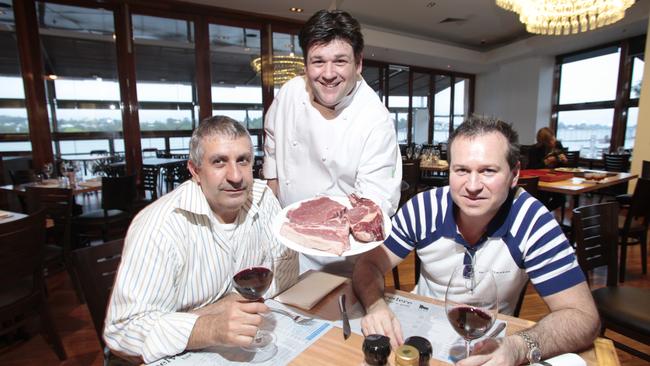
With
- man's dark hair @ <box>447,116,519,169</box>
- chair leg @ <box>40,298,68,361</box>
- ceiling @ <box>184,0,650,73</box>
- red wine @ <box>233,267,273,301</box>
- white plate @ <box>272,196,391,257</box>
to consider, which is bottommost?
chair leg @ <box>40,298,68,361</box>

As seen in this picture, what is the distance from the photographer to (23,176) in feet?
14.4

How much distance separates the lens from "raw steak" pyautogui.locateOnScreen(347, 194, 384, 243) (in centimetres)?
111

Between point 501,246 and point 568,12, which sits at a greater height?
point 568,12

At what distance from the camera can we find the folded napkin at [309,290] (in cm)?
128

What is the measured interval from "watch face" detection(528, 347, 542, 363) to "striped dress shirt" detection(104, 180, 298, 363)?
0.87 meters

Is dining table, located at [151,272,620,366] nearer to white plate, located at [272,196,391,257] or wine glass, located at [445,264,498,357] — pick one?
wine glass, located at [445,264,498,357]

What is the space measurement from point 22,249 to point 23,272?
0.16 m

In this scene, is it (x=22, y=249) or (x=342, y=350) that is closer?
(x=342, y=350)

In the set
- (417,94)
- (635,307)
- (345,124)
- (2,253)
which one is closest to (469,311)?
(345,124)

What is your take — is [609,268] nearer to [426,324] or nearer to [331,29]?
[426,324]

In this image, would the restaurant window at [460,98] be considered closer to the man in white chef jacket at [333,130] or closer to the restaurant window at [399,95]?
the restaurant window at [399,95]

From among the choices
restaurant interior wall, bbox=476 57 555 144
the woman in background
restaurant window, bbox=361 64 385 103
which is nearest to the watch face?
the woman in background

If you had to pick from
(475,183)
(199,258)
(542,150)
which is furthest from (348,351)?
(542,150)

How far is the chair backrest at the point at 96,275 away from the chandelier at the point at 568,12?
4.96 metres
